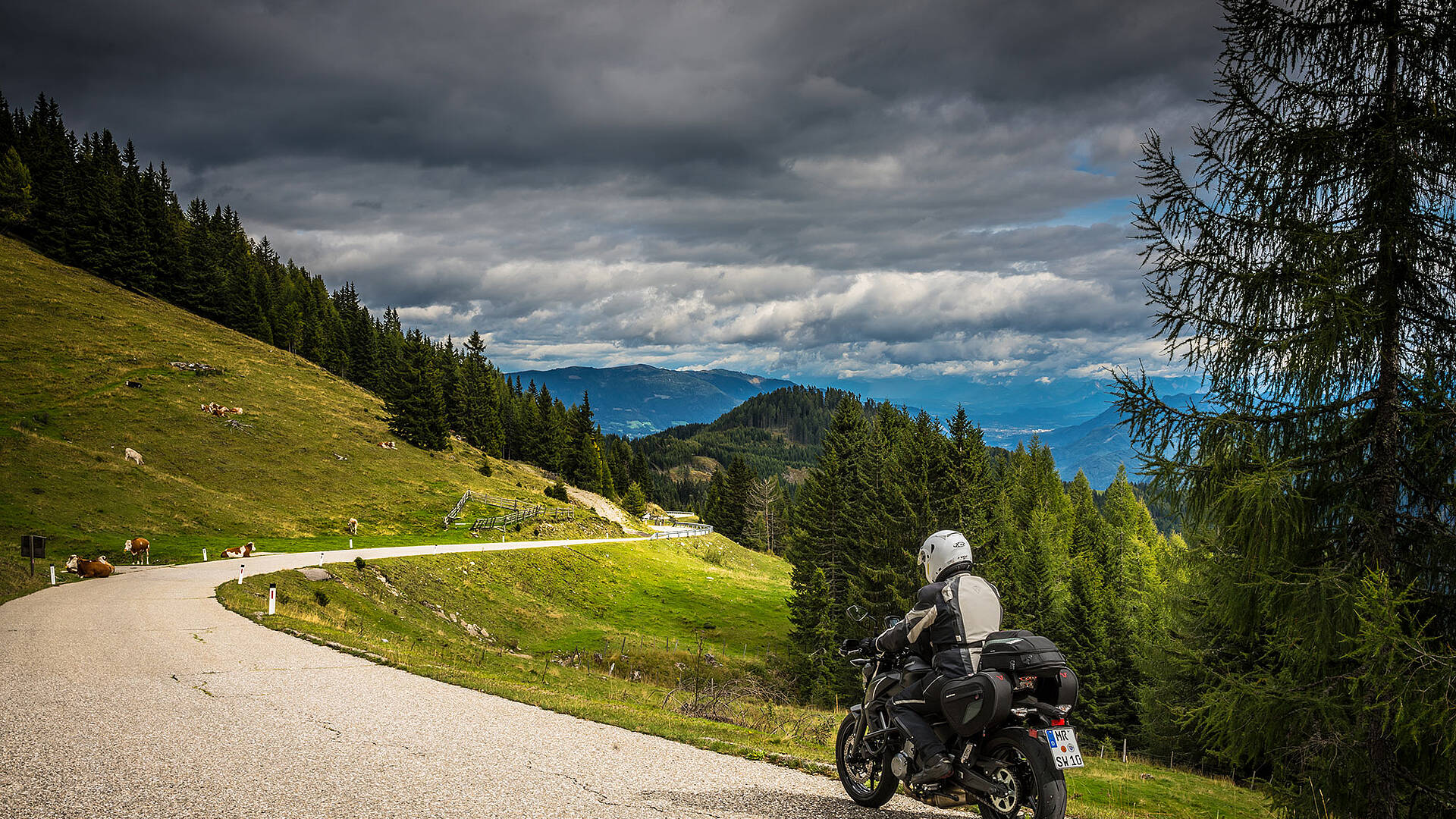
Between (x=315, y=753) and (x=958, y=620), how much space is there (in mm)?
7551

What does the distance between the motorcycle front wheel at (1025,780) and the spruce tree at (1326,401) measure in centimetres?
413

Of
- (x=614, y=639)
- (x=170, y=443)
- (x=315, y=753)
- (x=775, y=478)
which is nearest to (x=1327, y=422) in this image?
(x=315, y=753)

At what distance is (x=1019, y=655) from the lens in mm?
5516

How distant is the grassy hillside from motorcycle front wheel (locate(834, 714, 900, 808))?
3948 centimetres

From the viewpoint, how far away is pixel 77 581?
2517cm

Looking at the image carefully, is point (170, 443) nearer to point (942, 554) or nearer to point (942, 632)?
point (942, 554)

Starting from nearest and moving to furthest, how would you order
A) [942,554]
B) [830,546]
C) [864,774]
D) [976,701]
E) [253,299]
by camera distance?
[976,701]
[942,554]
[864,774]
[830,546]
[253,299]

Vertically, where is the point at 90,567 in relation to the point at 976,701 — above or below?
below

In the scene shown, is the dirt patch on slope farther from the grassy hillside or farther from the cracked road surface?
the cracked road surface

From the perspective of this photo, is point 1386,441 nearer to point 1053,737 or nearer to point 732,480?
point 1053,737

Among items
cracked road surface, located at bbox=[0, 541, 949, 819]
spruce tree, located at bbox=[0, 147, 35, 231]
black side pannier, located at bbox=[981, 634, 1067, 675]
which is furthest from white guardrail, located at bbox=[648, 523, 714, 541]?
spruce tree, located at bbox=[0, 147, 35, 231]

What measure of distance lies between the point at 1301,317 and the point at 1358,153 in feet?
7.05

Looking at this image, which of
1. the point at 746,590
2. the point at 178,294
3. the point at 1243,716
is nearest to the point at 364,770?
the point at 1243,716

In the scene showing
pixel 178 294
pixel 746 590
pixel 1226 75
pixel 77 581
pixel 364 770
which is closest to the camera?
pixel 364 770
